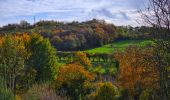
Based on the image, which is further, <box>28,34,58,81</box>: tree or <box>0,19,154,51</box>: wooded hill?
<box>0,19,154,51</box>: wooded hill

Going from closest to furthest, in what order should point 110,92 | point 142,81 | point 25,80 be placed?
point 110,92 < point 142,81 < point 25,80

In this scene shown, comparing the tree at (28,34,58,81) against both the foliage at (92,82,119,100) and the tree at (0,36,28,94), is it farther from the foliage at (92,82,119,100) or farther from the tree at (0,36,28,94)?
the foliage at (92,82,119,100)

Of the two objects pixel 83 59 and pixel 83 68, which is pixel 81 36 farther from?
pixel 83 68

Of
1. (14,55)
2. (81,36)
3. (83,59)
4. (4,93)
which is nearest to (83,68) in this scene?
(14,55)

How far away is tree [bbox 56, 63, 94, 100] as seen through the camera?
53531mm

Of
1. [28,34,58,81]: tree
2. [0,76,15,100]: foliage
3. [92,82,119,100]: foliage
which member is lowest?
[92,82,119,100]: foliage

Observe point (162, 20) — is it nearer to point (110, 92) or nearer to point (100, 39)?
point (110, 92)

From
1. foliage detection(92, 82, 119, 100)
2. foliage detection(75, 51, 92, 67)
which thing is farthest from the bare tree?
foliage detection(75, 51, 92, 67)

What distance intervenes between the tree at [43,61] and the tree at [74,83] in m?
6.79

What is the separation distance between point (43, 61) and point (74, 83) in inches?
444

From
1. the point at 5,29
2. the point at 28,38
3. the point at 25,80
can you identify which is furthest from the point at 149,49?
the point at 5,29

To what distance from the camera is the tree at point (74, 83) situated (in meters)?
53.5

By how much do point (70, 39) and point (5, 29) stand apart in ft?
107

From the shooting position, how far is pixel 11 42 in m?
64.6
